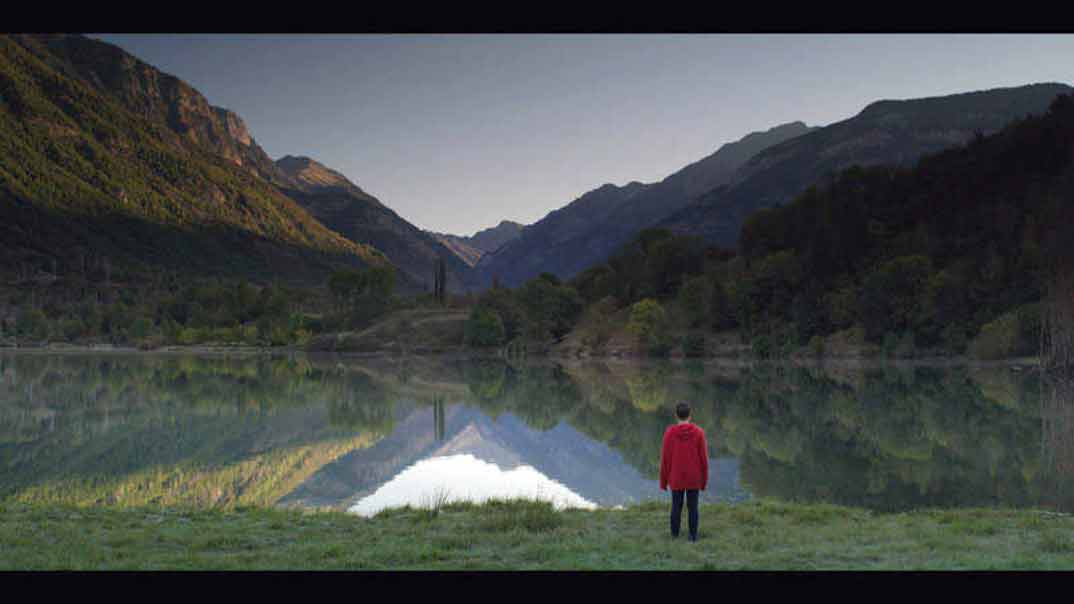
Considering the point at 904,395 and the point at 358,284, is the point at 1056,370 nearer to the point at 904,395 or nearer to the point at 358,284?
the point at 904,395

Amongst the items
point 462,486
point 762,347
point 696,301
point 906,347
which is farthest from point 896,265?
point 462,486

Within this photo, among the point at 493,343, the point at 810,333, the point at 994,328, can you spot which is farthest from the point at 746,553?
the point at 493,343

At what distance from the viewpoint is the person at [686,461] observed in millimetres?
9164

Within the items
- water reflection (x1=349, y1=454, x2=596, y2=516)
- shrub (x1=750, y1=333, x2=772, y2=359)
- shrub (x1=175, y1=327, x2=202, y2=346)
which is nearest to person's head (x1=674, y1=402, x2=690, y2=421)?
water reflection (x1=349, y1=454, x2=596, y2=516)

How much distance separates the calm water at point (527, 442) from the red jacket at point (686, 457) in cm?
544

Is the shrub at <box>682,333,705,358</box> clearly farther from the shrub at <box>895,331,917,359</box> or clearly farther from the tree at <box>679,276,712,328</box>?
the shrub at <box>895,331,917,359</box>

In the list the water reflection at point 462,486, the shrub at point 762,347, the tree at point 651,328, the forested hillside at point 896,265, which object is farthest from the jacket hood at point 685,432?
the tree at point 651,328

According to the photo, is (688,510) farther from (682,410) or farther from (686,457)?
(682,410)

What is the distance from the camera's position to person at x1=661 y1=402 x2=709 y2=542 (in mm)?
9164

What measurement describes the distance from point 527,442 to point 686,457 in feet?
54.4

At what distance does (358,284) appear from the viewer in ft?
401

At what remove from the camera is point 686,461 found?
363 inches

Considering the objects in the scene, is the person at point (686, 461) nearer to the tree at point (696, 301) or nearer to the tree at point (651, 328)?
the tree at point (651, 328)
